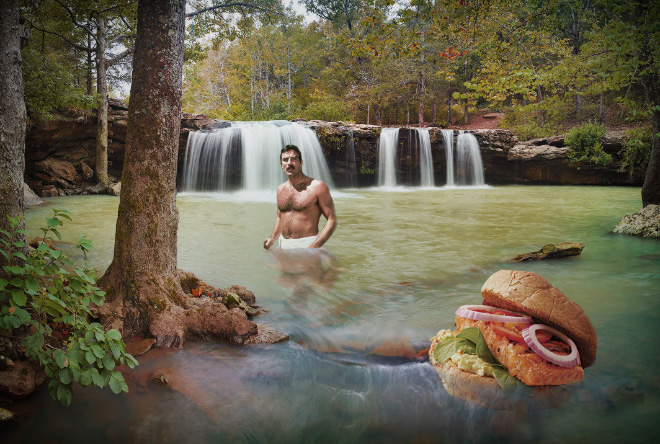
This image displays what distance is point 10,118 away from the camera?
10.0 feet

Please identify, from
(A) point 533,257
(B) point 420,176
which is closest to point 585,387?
(A) point 533,257

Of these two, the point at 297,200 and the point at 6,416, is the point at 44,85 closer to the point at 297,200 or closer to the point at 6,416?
the point at 297,200

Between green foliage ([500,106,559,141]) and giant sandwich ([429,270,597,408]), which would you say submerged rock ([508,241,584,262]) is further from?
green foliage ([500,106,559,141])

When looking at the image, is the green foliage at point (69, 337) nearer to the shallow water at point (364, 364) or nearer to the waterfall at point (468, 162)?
the shallow water at point (364, 364)

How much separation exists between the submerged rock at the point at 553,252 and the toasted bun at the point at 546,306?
407 centimetres

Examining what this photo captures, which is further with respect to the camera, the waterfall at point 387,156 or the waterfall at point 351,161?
the waterfall at point 387,156

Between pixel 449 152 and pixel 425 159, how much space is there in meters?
1.47

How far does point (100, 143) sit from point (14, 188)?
696 inches

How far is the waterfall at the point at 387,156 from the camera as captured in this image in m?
23.5

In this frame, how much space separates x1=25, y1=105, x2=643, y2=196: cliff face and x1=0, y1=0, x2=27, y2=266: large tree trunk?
57.0 feet

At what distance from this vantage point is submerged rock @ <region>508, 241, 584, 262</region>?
6.91 metres

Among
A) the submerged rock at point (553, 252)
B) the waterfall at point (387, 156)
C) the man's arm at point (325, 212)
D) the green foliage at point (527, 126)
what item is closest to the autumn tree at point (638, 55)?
the submerged rock at point (553, 252)

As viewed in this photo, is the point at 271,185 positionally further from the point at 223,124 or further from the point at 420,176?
the point at 420,176

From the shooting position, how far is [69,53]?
78.7ft
